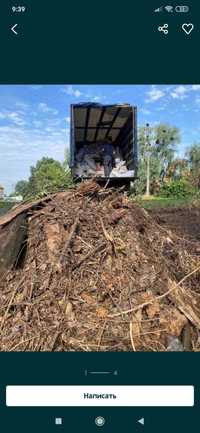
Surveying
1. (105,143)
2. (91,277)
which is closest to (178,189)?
(105,143)

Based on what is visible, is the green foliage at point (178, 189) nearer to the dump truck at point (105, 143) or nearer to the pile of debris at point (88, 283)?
the dump truck at point (105, 143)

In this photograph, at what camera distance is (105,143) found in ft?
42.0

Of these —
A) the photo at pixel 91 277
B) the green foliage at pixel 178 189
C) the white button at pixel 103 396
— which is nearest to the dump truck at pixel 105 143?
the photo at pixel 91 277

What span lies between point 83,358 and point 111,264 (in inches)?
88.1

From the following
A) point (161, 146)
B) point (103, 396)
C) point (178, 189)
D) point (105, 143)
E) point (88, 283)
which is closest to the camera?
point (103, 396)

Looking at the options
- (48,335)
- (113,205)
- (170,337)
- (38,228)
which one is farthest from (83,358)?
(113,205)

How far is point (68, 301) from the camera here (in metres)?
4.02

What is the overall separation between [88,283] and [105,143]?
899 cm

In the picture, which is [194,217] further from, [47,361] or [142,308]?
[47,361]

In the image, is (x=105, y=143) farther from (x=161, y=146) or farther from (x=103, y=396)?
(x=161, y=146)

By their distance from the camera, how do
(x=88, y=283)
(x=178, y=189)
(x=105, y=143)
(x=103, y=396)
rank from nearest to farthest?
(x=103, y=396) → (x=88, y=283) → (x=105, y=143) → (x=178, y=189)

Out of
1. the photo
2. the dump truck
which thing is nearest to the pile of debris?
the photo

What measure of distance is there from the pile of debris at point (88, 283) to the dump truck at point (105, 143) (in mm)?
5583

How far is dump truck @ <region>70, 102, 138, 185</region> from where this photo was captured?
11078 mm
